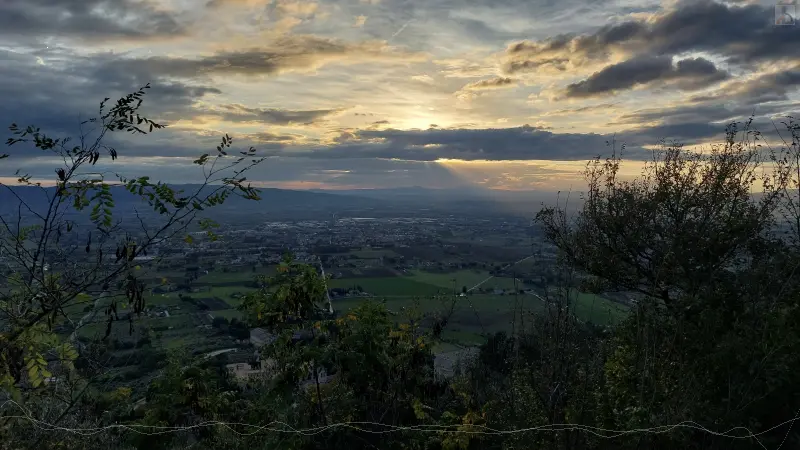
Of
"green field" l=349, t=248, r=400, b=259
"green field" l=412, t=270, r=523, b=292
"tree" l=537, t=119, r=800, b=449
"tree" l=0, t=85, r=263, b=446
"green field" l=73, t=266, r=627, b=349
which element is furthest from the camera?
"green field" l=349, t=248, r=400, b=259

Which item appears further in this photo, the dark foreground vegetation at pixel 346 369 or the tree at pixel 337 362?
the tree at pixel 337 362

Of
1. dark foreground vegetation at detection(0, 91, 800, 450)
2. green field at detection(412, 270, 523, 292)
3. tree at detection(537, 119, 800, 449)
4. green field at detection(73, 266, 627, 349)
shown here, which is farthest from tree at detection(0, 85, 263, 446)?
green field at detection(412, 270, 523, 292)

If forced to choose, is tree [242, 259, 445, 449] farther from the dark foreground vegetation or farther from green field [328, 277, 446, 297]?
green field [328, 277, 446, 297]

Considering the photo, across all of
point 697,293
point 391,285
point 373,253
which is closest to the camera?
point 697,293

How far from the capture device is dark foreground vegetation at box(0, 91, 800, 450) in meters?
3.66

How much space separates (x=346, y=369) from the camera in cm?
507

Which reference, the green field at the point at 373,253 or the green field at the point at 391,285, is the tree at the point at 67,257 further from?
the green field at the point at 373,253

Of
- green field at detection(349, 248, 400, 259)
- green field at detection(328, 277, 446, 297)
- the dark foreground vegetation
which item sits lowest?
green field at detection(328, 277, 446, 297)

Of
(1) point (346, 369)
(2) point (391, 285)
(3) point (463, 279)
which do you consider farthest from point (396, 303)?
(1) point (346, 369)

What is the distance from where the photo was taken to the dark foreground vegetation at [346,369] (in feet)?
12.0

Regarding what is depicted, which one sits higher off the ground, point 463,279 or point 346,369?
point 346,369

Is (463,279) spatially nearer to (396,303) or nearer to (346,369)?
(396,303)

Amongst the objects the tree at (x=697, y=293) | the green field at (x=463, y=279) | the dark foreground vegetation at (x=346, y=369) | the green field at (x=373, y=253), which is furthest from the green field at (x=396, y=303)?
the green field at (x=373, y=253)

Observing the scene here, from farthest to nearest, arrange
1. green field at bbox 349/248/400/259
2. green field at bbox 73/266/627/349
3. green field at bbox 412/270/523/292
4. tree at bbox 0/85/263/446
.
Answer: green field at bbox 349/248/400/259, green field at bbox 412/270/523/292, green field at bbox 73/266/627/349, tree at bbox 0/85/263/446
